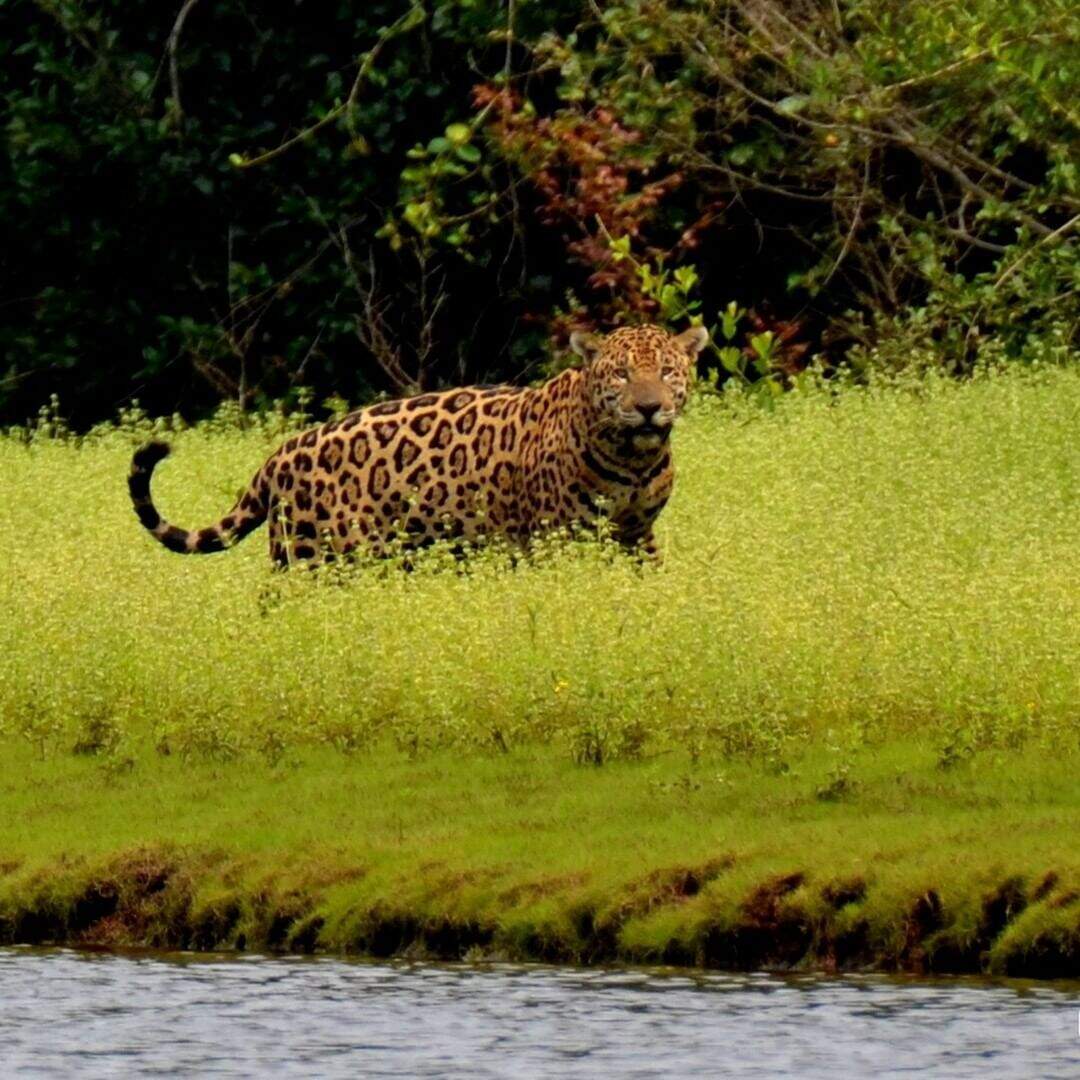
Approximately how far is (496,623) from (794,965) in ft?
12.0

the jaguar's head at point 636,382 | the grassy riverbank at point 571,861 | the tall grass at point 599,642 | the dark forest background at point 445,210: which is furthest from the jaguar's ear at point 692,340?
the grassy riverbank at point 571,861

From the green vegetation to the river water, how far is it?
282mm

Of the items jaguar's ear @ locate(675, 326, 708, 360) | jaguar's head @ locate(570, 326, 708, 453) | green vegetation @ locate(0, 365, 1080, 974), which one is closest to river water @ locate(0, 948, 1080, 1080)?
green vegetation @ locate(0, 365, 1080, 974)

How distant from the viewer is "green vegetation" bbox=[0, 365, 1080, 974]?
9.67 m

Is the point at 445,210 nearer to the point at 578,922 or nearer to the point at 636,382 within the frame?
the point at 636,382

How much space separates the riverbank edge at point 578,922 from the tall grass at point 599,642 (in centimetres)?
120

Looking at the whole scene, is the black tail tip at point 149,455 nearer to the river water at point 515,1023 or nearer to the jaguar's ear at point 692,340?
the jaguar's ear at point 692,340

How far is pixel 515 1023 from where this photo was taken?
884 cm

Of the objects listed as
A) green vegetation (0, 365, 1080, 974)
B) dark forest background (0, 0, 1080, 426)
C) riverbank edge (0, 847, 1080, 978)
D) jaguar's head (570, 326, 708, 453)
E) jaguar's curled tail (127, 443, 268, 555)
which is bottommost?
riverbank edge (0, 847, 1080, 978)

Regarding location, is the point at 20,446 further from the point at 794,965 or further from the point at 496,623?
the point at 794,965

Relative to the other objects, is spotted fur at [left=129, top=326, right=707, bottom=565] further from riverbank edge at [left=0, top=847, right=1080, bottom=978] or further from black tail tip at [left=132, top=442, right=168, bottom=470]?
riverbank edge at [left=0, top=847, right=1080, bottom=978]

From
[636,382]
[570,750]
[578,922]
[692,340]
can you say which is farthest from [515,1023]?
[692,340]

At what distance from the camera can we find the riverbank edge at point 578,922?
930 centimetres

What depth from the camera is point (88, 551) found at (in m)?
16.7
